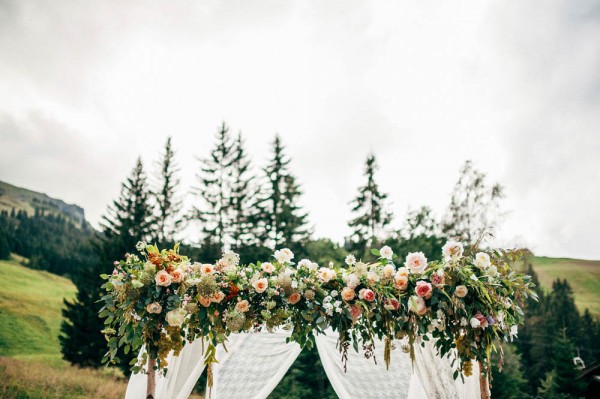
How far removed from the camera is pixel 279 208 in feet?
67.4

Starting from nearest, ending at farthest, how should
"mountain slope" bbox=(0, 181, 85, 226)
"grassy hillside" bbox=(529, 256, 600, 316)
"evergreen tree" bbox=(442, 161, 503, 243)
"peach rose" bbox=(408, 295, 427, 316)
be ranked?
"peach rose" bbox=(408, 295, 427, 316)
"evergreen tree" bbox=(442, 161, 503, 243)
"mountain slope" bbox=(0, 181, 85, 226)
"grassy hillside" bbox=(529, 256, 600, 316)

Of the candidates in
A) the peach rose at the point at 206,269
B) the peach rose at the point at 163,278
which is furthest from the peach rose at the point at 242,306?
the peach rose at the point at 163,278

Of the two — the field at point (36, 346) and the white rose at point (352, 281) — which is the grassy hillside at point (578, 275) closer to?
the field at point (36, 346)

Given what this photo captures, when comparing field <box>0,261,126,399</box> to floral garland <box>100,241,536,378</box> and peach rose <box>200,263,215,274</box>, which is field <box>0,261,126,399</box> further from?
peach rose <box>200,263,215,274</box>

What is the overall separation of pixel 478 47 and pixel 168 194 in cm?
1660

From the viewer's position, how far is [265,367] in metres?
5.84

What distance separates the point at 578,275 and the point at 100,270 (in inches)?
1622

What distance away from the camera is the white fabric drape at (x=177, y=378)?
4.71m

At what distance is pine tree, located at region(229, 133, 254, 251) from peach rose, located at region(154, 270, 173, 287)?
15316 mm

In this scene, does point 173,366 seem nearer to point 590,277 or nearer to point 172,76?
point 172,76

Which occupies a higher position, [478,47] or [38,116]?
[38,116]

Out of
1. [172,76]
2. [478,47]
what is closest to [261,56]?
[172,76]

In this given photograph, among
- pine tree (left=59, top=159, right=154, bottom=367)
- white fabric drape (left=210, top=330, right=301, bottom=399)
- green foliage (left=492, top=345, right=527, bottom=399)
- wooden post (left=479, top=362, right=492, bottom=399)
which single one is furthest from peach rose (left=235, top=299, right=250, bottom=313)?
green foliage (left=492, top=345, right=527, bottom=399)

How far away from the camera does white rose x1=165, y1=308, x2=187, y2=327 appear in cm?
387
